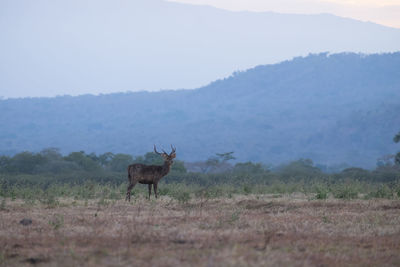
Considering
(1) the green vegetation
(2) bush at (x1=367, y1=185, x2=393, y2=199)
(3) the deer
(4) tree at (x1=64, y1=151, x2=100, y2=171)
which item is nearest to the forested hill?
(1) the green vegetation

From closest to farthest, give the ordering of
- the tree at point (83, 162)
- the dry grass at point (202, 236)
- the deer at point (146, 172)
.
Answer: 1. the dry grass at point (202, 236)
2. the deer at point (146, 172)
3. the tree at point (83, 162)

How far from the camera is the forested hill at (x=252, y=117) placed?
113312 mm

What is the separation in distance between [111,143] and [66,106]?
1793 inches

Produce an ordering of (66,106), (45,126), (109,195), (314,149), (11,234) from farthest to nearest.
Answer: (66,106), (45,126), (314,149), (109,195), (11,234)

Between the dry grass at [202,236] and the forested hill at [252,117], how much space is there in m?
89.3

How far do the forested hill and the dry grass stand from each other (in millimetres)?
89259

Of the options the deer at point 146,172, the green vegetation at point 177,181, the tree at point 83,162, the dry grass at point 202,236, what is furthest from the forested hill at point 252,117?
the dry grass at point 202,236

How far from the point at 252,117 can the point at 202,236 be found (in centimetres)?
12744

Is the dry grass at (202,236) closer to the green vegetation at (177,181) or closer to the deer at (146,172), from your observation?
the green vegetation at (177,181)

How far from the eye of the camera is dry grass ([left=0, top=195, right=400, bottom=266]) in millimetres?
7918

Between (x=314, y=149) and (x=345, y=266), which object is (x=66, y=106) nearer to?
(x=314, y=149)

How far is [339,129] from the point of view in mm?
117688

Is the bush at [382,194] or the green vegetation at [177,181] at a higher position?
the bush at [382,194]

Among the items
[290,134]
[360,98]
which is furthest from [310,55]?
Result: [290,134]
